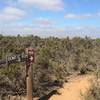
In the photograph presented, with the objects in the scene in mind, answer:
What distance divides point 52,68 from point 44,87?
2717 mm

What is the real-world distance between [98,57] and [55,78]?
296 inches

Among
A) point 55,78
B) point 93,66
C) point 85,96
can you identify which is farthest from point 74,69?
point 85,96

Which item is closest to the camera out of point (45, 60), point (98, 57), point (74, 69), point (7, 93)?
point (7, 93)

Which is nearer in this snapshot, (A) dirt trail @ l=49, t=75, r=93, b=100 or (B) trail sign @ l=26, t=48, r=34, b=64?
(B) trail sign @ l=26, t=48, r=34, b=64

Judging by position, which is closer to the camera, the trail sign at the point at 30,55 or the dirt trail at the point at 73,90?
the trail sign at the point at 30,55

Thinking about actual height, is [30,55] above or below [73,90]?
above

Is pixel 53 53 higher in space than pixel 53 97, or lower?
higher

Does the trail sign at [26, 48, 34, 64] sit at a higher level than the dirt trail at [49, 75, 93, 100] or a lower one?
higher

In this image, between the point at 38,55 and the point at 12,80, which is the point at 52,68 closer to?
the point at 38,55

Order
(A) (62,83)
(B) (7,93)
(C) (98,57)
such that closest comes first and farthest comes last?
(B) (7,93), (A) (62,83), (C) (98,57)

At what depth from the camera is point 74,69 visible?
20953 millimetres

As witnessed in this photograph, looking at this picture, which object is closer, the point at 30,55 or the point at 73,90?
the point at 30,55

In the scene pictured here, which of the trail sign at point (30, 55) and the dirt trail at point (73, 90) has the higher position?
the trail sign at point (30, 55)

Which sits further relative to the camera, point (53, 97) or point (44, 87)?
point (44, 87)
